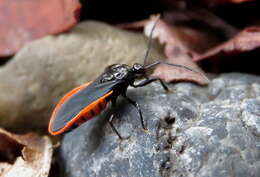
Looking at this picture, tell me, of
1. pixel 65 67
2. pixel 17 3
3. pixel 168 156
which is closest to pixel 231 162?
pixel 168 156

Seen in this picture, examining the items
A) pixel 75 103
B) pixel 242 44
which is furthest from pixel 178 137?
pixel 242 44

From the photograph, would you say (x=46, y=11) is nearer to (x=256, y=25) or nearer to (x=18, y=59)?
(x=18, y=59)

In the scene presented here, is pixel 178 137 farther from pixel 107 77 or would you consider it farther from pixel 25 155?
pixel 25 155

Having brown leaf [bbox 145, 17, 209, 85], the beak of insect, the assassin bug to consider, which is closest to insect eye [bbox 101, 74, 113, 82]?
the assassin bug

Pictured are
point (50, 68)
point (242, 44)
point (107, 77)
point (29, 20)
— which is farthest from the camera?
point (29, 20)

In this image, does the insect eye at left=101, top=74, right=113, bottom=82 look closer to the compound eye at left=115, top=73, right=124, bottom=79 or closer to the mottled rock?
the compound eye at left=115, top=73, right=124, bottom=79

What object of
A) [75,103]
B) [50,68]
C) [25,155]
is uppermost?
[75,103]
